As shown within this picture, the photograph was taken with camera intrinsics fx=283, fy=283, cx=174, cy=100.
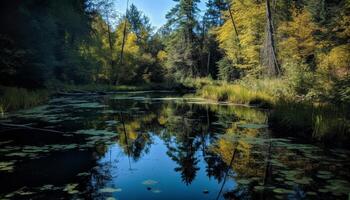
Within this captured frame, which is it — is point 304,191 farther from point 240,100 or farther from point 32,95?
point 32,95

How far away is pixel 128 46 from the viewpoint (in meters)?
34.7

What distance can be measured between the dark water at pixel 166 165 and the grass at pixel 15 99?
3.35 metres

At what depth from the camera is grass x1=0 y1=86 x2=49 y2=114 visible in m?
10.9

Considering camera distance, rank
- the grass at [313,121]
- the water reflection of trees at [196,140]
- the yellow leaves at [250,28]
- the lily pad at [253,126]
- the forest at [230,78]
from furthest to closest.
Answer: the yellow leaves at [250,28]
the lily pad at [253,126]
the forest at [230,78]
the grass at [313,121]
the water reflection of trees at [196,140]

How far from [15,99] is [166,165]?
887 centimetres

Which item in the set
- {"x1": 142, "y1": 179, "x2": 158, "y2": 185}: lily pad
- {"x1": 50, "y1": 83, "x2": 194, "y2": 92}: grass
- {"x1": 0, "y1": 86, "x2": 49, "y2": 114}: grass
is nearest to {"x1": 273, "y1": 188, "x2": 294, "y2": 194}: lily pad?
{"x1": 142, "y1": 179, "x2": 158, "y2": 185}: lily pad

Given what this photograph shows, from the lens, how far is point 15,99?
1148 centimetres

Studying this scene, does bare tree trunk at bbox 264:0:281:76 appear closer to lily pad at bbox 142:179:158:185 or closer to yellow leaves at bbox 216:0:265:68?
yellow leaves at bbox 216:0:265:68

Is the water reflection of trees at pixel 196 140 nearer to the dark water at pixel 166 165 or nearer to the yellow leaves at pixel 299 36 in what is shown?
the dark water at pixel 166 165

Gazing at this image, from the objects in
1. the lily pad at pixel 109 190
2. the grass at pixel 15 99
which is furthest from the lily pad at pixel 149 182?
the grass at pixel 15 99

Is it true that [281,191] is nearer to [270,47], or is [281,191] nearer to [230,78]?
[270,47]

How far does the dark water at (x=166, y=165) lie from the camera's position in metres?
4.00

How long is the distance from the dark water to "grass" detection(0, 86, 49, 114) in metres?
3.35

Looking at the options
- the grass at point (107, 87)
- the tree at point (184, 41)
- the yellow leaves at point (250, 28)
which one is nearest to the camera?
the yellow leaves at point (250, 28)
